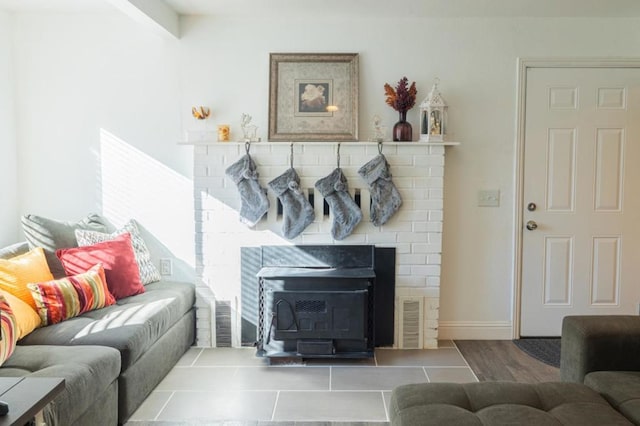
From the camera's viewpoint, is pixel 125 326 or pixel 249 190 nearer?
pixel 125 326

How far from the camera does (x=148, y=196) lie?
11.5 feet

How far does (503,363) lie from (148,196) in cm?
266

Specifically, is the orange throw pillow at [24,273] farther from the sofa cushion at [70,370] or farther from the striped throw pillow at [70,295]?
the sofa cushion at [70,370]

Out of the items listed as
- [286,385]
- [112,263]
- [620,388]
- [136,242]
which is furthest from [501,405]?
[136,242]

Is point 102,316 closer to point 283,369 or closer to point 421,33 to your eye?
point 283,369

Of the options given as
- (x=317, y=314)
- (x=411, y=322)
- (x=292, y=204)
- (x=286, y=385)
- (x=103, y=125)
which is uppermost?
(x=103, y=125)

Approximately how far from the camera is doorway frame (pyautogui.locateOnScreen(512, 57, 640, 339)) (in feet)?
11.2

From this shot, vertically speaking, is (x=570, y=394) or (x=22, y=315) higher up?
(x=22, y=315)

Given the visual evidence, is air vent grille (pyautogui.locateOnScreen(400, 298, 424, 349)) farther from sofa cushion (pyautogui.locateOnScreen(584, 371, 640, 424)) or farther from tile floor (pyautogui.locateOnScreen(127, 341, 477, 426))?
sofa cushion (pyautogui.locateOnScreen(584, 371, 640, 424))

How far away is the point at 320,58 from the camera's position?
3.39 meters

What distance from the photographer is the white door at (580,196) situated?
3.46 meters

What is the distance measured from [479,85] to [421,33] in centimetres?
55

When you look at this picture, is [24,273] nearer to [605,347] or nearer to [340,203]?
[340,203]

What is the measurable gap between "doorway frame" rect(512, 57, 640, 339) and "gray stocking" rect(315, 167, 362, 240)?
1181mm
